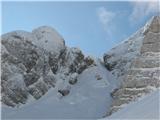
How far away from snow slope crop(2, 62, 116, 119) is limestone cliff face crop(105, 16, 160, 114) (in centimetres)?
1700

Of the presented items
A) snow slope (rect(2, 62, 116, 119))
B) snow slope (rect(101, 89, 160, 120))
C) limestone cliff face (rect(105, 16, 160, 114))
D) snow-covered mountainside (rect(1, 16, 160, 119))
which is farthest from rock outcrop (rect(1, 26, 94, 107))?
snow slope (rect(101, 89, 160, 120))

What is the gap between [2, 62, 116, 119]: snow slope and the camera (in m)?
48.3

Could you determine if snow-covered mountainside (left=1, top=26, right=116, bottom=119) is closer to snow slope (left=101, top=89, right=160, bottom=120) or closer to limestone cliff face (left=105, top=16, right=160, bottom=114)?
limestone cliff face (left=105, top=16, right=160, bottom=114)

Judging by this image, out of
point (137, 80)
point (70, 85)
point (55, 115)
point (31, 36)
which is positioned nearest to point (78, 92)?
point (70, 85)

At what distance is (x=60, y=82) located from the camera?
5766 centimetres

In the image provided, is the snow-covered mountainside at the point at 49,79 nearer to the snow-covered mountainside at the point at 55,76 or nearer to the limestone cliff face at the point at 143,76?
the snow-covered mountainside at the point at 55,76

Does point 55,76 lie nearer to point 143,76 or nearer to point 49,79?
point 49,79

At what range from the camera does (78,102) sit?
52438 millimetres

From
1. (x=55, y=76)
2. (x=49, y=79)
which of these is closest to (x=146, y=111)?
(x=49, y=79)

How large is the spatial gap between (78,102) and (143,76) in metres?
22.9

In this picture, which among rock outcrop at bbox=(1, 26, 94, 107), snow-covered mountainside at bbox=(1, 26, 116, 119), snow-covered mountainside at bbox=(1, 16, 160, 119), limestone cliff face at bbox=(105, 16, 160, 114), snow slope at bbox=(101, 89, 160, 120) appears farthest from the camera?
rock outcrop at bbox=(1, 26, 94, 107)

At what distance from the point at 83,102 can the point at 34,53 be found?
36.6ft

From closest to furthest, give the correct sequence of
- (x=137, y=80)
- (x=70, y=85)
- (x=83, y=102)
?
(x=137, y=80)
(x=83, y=102)
(x=70, y=85)

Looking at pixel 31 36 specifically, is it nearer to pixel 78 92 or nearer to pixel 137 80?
pixel 78 92
